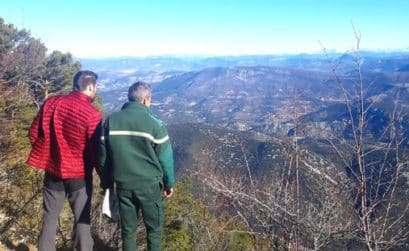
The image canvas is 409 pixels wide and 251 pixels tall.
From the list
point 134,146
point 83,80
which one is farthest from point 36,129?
point 134,146

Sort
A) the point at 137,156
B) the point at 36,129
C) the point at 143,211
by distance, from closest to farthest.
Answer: the point at 137,156
the point at 143,211
the point at 36,129

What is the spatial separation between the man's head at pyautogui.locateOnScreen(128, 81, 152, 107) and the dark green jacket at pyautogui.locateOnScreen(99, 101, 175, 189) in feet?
0.16

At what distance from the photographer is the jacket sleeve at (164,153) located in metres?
3.94

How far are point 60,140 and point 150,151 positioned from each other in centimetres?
86

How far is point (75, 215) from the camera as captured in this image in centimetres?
413

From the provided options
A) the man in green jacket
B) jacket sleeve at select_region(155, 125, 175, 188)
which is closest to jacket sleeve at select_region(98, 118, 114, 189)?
the man in green jacket

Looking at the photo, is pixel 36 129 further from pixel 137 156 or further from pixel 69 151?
pixel 137 156

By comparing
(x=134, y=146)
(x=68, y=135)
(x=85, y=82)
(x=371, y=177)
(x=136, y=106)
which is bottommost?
(x=371, y=177)

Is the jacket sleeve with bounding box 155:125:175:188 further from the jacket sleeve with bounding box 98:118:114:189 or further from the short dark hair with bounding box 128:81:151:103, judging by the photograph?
the jacket sleeve with bounding box 98:118:114:189

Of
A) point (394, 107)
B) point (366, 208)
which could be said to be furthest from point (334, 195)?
point (394, 107)

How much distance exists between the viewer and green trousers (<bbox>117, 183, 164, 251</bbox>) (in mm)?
4008

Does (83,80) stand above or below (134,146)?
above

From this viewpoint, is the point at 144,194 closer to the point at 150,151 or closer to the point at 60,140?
the point at 150,151

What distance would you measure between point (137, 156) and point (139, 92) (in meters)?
0.59
